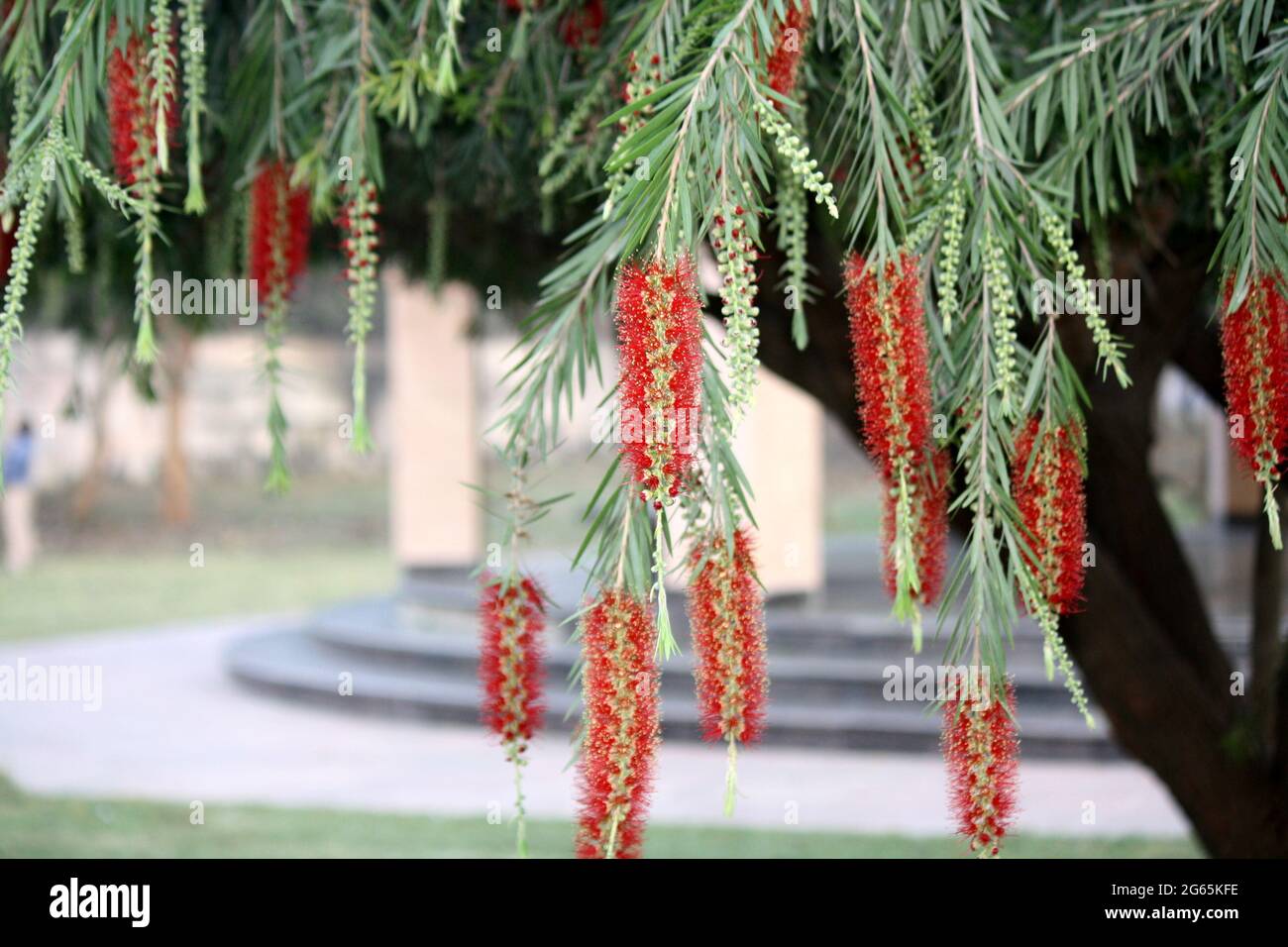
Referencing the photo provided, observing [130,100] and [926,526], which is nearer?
[926,526]

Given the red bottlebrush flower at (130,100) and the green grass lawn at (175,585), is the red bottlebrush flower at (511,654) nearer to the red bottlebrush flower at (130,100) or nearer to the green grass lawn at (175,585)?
the red bottlebrush flower at (130,100)

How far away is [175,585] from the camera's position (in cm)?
1612

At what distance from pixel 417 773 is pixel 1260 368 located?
6.95 m

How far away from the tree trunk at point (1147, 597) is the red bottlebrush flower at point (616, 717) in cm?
154

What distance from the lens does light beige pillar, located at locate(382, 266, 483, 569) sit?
38.1 feet

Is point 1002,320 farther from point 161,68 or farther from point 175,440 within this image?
point 175,440

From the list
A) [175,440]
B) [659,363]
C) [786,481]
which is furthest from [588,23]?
[175,440]

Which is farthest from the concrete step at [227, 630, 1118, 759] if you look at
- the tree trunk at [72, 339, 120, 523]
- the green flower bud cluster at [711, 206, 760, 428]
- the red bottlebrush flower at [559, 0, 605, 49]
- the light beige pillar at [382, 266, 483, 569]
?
the tree trunk at [72, 339, 120, 523]

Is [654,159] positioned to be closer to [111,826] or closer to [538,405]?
[538,405]

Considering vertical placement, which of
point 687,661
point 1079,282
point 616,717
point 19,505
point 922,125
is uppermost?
point 922,125

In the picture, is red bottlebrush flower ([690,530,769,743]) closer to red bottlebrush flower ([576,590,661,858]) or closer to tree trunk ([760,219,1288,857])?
red bottlebrush flower ([576,590,661,858])

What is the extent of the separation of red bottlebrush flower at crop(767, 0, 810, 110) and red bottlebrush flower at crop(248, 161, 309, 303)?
916 millimetres

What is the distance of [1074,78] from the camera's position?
2.05 m

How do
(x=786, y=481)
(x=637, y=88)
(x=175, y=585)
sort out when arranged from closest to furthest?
(x=637, y=88) → (x=786, y=481) → (x=175, y=585)
